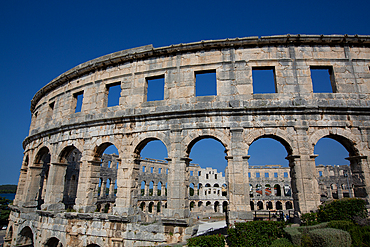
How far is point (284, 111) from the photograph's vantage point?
1077 cm

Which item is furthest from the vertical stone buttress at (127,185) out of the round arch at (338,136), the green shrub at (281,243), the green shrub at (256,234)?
the round arch at (338,136)

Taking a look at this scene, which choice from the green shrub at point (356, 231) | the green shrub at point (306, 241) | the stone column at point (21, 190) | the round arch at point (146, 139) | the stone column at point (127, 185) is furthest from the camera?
the stone column at point (21, 190)

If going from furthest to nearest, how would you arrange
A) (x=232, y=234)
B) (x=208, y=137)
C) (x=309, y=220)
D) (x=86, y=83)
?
(x=86, y=83)
(x=208, y=137)
(x=309, y=220)
(x=232, y=234)

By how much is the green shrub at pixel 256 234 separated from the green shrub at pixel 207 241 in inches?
18.4

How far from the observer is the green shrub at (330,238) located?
677cm

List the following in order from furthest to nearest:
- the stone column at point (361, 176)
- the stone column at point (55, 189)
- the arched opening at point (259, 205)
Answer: the arched opening at point (259, 205) → the stone column at point (55, 189) → the stone column at point (361, 176)

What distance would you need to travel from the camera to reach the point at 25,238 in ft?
48.7

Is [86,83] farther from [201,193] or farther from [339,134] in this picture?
[201,193]

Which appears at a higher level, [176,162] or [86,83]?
[86,83]

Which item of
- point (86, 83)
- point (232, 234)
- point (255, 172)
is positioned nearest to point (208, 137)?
point (232, 234)

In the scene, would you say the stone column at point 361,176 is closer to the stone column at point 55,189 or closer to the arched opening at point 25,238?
the stone column at point 55,189

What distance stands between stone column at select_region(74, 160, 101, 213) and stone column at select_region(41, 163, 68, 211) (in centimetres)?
215

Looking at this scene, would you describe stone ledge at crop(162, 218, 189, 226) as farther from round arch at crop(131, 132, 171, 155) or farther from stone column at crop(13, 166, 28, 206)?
stone column at crop(13, 166, 28, 206)

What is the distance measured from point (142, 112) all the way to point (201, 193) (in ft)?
113
